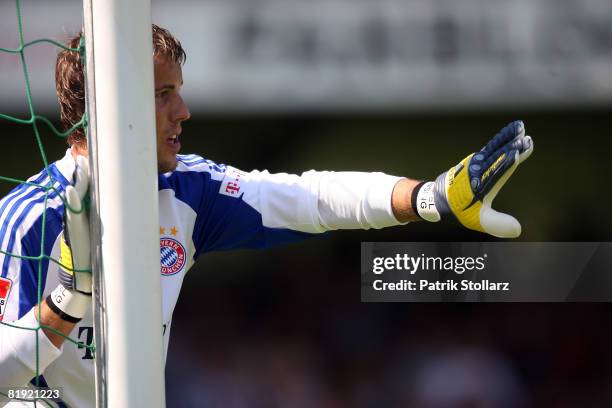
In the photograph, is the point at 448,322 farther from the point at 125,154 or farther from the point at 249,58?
the point at 125,154

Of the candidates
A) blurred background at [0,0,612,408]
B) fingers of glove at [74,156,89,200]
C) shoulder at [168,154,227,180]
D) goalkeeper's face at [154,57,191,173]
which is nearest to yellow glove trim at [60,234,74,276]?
fingers of glove at [74,156,89,200]

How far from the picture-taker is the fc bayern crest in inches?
88.3

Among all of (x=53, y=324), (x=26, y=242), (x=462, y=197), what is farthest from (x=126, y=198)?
(x=462, y=197)

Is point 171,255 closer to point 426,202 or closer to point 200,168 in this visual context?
point 200,168

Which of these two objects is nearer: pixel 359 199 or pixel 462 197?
pixel 462 197

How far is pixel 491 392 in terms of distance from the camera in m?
4.13

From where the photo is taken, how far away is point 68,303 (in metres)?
1.79

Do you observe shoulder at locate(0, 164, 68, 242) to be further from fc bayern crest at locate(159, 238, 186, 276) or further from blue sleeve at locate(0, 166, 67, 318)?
fc bayern crest at locate(159, 238, 186, 276)

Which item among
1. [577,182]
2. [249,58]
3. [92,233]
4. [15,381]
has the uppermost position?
[249,58]

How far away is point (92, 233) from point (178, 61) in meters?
0.62

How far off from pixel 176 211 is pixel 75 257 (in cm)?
58

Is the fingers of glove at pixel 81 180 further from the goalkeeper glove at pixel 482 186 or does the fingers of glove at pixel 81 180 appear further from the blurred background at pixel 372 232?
the blurred background at pixel 372 232

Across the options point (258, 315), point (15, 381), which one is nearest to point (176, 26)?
point (258, 315)

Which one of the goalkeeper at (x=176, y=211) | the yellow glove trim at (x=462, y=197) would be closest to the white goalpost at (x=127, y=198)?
the goalkeeper at (x=176, y=211)
